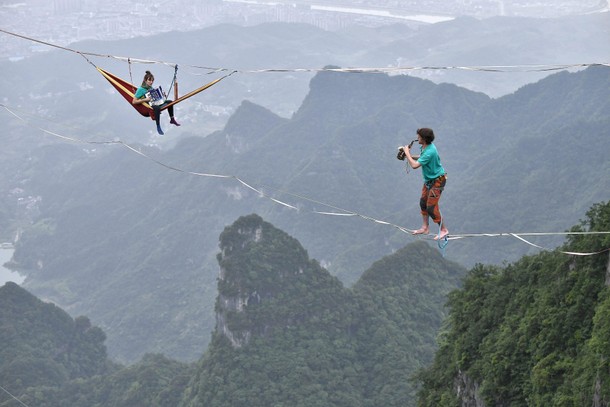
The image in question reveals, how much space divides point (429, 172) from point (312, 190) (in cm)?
7892

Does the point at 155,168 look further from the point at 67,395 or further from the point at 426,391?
the point at 426,391

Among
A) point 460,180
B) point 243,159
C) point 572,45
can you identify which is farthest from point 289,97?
point 460,180

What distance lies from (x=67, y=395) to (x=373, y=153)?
55.2 m

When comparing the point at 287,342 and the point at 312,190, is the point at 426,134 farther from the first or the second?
the point at 312,190

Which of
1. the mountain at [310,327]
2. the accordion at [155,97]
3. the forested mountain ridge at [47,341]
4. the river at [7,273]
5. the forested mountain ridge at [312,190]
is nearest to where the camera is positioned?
the accordion at [155,97]

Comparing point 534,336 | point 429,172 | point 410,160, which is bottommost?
point 534,336

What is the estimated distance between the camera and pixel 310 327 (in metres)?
48.3

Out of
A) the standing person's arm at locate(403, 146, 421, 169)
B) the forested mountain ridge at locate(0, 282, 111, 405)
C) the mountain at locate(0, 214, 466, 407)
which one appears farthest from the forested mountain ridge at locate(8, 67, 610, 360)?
the standing person's arm at locate(403, 146, 421, 169)

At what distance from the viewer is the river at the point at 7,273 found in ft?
315

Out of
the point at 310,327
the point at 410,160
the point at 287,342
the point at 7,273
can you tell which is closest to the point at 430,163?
the point at 410,160

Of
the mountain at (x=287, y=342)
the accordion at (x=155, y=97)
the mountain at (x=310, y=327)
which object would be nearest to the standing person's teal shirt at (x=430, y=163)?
the accordion at (x=155, y=97)

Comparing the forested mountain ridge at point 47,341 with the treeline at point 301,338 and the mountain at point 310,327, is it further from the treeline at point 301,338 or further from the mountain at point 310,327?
the mountain at point 310,327

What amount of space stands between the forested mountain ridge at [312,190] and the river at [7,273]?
1231 mm

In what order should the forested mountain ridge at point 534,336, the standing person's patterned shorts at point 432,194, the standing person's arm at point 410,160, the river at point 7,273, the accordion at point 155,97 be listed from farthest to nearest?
the river at point 7,273, the forested mountain ridge at point 534,336, the accordion at point 155,97, the standing person's patterned shorts at point 432,194, the standing person's arm at point 410,160
